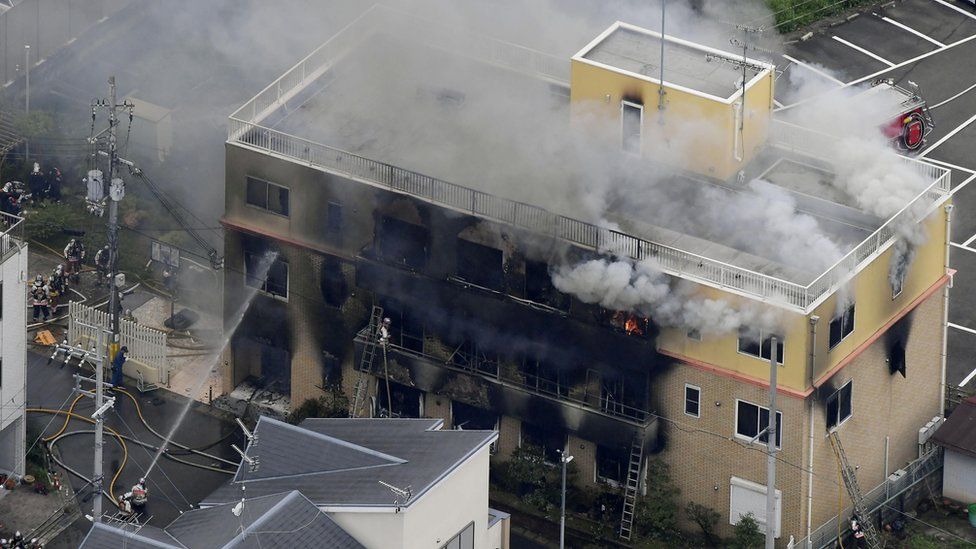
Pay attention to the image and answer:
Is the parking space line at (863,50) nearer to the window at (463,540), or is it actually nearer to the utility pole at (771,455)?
the utility pole at (771,455)

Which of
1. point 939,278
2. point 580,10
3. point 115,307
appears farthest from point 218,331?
point 939,278

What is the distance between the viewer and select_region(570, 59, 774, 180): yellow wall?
7812 cm

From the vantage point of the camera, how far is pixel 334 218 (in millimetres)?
81125

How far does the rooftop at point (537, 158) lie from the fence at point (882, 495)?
7.39 meters

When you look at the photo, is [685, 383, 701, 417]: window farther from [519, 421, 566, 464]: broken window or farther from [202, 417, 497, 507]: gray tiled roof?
[202, 417, 497, 507]: gray tiled roof

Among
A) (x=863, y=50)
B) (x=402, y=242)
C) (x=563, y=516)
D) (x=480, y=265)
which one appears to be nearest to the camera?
(x=563, y=516)

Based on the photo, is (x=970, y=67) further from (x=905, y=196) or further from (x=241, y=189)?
(x=241, y=189)

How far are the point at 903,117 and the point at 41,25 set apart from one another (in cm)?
3375

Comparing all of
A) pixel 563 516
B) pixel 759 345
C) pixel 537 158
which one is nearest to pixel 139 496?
pixel 563 516

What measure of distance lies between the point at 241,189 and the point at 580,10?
13.9 metres

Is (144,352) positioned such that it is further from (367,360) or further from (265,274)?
(367,360)

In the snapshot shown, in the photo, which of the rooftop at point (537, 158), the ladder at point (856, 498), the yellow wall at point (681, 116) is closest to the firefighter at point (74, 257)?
the rooftop at point (537, 158)

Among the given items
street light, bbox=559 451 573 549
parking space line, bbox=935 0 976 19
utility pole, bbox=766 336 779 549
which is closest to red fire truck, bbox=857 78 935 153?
parking space line, bbox=935 0 976 19

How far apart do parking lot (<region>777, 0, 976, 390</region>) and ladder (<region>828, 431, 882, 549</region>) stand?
16339mm
